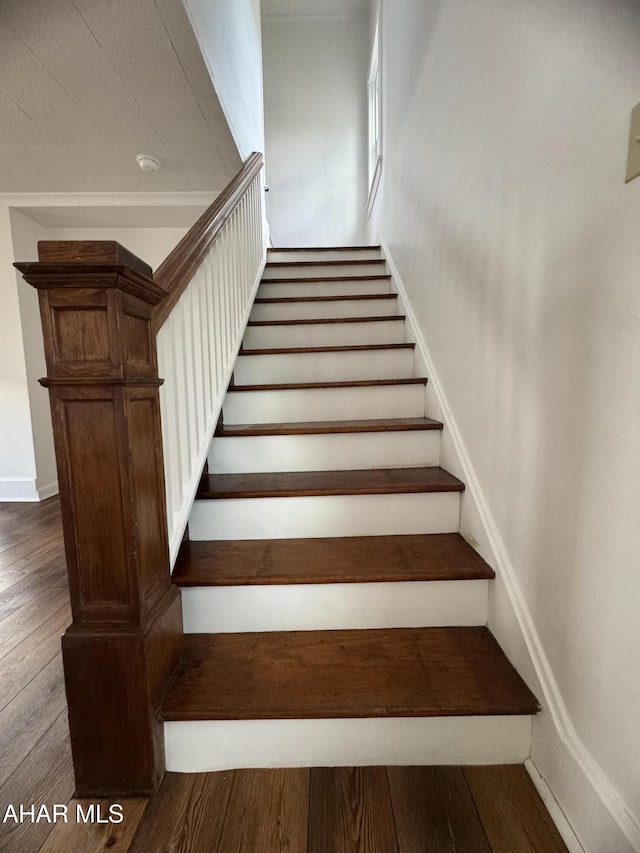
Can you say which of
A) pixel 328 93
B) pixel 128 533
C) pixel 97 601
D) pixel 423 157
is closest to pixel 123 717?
pixel 97 601

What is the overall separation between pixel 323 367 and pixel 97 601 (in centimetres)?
138

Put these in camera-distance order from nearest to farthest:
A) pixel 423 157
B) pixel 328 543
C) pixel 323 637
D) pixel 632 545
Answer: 1. pixel 632 545
2. pixel 323 637
3. pixel 328 543
4. pixel 423 157

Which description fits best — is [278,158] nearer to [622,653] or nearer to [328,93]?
[328,93]

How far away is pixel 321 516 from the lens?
4.43 ft

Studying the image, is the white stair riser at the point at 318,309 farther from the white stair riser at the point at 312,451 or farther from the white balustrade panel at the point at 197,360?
the white stair riser at the point at 312,451

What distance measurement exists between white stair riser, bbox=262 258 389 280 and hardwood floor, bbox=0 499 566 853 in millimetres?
2610

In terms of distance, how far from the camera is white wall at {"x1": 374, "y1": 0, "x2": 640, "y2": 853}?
2.21 ft

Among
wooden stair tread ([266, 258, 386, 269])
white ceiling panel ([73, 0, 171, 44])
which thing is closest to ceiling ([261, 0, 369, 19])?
wooden stair tread ([266, 258, 386, 269])

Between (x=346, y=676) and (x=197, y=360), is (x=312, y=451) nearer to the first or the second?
(x=197, y=360)

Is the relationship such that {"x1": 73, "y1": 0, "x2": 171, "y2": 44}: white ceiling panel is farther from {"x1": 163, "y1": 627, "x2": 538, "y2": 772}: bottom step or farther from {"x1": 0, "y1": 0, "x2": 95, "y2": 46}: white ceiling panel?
{"x1": 163, "y1": 627, "x2": 538, "y2": 772}: bottom step

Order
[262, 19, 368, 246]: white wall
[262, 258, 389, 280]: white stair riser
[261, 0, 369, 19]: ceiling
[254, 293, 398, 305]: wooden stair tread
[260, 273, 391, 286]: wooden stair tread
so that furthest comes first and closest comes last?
[262, 19, 368, 246]: white wall, [261, 0, 369, 19]: ceiling, [262, 258, 389, 280]: white stair riser, [260, 273, 391, 286]: wooden stair tread, [254, 293, 398, 305]: wooden stair tread

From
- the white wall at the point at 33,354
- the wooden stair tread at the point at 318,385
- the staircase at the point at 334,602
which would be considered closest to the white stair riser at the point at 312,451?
the staircase at the point at 334,602

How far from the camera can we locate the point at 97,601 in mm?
857

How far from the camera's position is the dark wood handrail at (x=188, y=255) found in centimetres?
100
